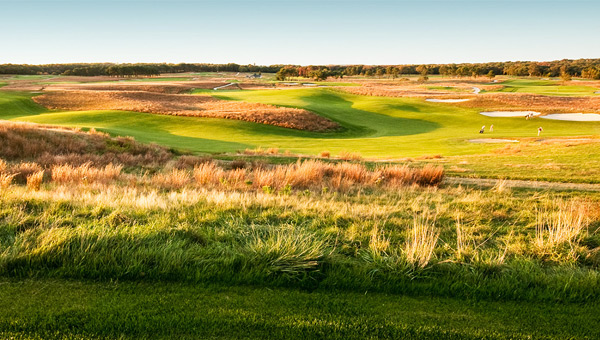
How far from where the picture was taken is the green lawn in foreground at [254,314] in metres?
3.83

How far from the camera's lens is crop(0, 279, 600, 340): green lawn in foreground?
3.83 meters

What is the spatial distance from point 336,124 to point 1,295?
157 ft

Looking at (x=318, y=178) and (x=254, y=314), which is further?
(x=318, y=178)

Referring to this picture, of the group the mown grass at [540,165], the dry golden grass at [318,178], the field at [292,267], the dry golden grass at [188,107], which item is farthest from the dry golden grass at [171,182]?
the dry golden grass at [188,107]

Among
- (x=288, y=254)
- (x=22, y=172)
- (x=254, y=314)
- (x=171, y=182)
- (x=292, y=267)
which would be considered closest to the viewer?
(x=254, y=314)

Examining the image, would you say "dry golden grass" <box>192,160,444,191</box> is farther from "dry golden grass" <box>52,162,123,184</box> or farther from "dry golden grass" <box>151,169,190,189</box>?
"dry golden grass" <box>52,162,123,184</box>

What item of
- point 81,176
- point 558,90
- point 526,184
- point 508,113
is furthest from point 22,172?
point 558,90

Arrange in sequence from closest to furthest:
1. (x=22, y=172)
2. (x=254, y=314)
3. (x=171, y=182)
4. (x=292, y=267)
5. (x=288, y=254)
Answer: (x=254, y=314) < (x=292, y=267) < (x=288, y=254) < (x=171, y=182) < (x=22, y=172)

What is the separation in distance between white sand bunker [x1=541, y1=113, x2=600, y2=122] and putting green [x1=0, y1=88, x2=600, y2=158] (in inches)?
106

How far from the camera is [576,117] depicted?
52.4 meters

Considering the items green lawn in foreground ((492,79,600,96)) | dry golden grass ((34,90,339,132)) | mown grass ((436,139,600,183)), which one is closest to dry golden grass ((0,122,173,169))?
mown grass ((436,139,600,183))

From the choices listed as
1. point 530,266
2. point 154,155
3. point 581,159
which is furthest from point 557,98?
point 530,266

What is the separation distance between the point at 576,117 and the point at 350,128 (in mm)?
28603

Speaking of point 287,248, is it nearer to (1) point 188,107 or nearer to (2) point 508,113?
(1) point 188,107
